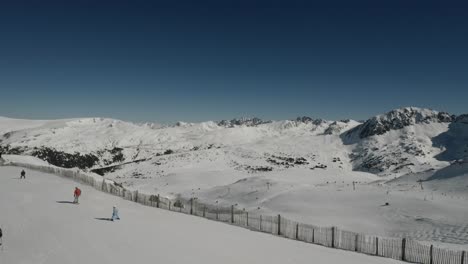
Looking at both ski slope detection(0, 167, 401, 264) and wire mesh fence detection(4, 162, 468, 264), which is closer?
ski slope detection(0, 167, 401, 264)

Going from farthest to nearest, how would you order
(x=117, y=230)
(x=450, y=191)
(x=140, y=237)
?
(x=450, y=191)
(x=117, y=230)
(x=140, y=237)

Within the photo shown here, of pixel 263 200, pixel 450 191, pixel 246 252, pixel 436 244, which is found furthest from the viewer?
pixel 263 200

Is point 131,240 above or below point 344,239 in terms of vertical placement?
above

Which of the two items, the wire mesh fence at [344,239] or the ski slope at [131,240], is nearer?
the ski slope at [131,240]

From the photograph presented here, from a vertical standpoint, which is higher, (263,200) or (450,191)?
(450,191)

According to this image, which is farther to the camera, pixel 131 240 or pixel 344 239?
pixel 344 239

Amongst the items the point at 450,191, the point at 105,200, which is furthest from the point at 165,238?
the point at 450,191

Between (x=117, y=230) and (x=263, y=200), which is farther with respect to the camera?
(x=263, y=200)

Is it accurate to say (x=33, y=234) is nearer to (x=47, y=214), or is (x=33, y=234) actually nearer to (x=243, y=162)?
(x=47, y=214)
